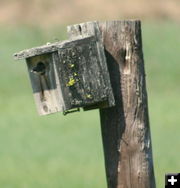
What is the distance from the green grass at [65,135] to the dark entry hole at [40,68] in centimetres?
592

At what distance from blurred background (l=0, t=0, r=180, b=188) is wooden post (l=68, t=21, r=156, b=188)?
0.37 metres

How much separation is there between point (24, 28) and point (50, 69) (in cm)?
2327

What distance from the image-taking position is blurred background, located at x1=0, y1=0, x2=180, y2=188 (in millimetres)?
12234

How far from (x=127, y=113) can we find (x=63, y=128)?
1094cm

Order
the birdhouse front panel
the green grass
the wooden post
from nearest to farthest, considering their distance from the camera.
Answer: the wooden post, the birdhouse front panel, the green grass

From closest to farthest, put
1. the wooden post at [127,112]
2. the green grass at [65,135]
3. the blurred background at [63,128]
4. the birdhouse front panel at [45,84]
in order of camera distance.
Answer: the wooden post at [127,112] → the birdhouse front panel at [45,84] → the green grass at [65,135] → the blurred background at [63,128]

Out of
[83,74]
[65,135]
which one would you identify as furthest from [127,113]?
[65,135]

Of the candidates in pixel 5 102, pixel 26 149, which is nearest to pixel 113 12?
→ pixel 5 102

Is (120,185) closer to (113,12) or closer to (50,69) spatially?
(50,69)

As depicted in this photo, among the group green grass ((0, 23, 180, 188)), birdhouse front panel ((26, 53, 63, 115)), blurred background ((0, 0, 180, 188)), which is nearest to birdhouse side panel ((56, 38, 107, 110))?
birdhouse front panel ((26, 53, 63, 115))

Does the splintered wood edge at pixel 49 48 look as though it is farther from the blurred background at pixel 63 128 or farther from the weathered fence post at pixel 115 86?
the blurred background at pixel 63 128

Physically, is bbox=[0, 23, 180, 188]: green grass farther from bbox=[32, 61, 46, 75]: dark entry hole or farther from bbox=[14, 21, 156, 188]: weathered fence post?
bbox=[14, 21, 156, 188]: weathered fence post

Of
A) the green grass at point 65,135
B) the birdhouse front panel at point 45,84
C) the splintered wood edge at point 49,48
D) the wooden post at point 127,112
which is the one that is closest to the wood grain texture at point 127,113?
the wooden post at point 127,112

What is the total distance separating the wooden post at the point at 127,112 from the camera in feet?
16.1
